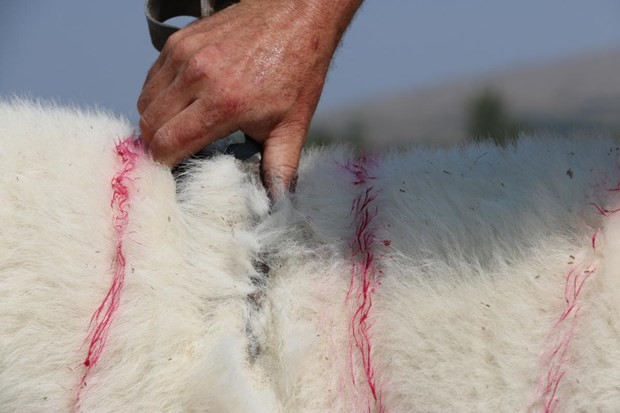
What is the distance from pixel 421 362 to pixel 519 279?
0.75ft

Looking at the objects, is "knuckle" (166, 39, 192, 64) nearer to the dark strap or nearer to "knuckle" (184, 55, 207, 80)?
"knuckle" (184, 55, 207, 80)

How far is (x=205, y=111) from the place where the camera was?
165 cm

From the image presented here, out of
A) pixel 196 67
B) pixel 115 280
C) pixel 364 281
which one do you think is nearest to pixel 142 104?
pixel 196 67

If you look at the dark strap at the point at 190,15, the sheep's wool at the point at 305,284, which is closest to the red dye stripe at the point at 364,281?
the sheep's wool at the point at 305,284

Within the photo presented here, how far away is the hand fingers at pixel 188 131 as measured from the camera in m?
1.65

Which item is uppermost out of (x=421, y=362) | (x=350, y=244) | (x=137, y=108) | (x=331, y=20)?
(x=331, y=20)

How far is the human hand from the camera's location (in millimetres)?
1647

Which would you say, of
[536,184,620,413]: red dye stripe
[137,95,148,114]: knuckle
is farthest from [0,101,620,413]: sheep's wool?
[137,95,148,114]: knuckle

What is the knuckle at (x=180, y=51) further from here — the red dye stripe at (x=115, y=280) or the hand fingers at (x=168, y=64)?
the red dye stripe at (x=115, y=280)

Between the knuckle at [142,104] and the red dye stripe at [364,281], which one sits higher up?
the knuckle at [142,104]

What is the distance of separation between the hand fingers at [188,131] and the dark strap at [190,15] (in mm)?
56

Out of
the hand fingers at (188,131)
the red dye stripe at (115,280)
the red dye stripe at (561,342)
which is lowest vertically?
the red dye stripe at (561,342)

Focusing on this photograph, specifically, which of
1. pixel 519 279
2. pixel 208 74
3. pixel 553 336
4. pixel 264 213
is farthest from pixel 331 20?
pixel 553 336

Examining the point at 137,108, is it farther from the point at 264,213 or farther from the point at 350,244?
the point at 350,244
